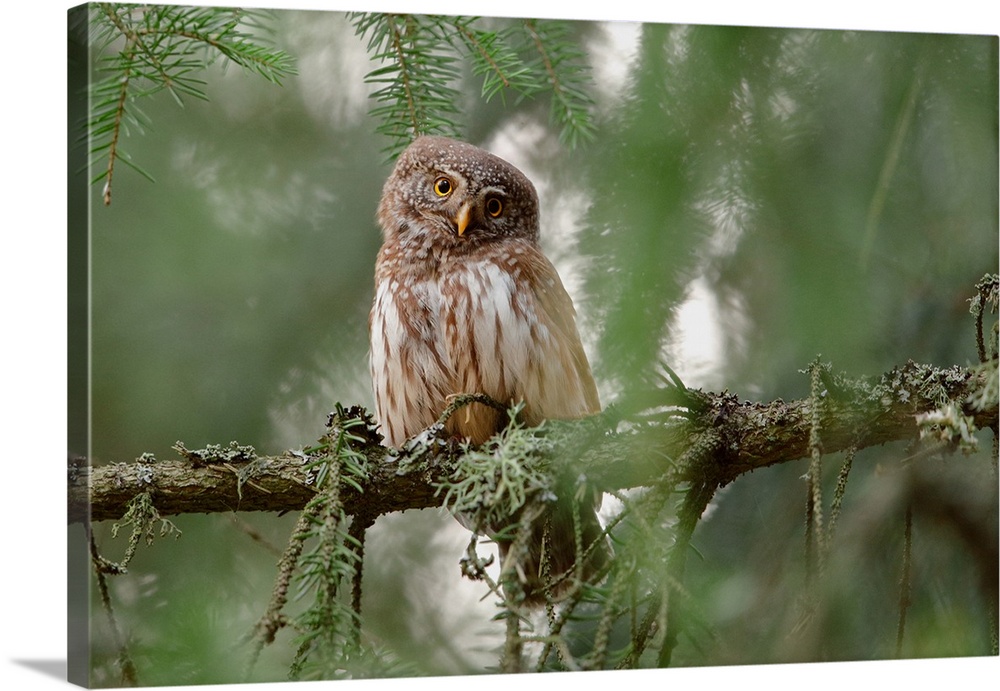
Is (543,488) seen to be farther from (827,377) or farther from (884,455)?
(884,455)

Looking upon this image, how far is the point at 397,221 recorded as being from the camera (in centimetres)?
312

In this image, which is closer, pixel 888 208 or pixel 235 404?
A: pixel 235 404

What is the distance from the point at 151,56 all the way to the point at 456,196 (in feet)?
2.56

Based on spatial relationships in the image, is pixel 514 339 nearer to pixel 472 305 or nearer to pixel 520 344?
pixel 520 344

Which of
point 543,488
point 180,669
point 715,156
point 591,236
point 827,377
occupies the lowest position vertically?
point 180,669

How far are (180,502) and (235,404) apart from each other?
307 mm

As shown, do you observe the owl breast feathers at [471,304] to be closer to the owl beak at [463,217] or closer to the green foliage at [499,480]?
the owl beak at [463,217]

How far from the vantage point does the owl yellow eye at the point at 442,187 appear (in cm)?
306

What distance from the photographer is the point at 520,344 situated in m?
3.07

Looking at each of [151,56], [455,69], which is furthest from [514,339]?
[151,56]

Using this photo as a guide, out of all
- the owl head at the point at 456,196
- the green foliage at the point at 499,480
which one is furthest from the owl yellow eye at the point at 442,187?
the green foliage at the point at 499,480

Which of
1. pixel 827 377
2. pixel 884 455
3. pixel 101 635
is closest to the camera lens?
pixel 101 635

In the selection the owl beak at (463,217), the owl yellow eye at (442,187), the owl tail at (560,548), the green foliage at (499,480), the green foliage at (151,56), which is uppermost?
the green foliage at (151,56)

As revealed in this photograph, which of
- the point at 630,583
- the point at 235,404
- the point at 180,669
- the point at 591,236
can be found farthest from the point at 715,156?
the point at 180,669
